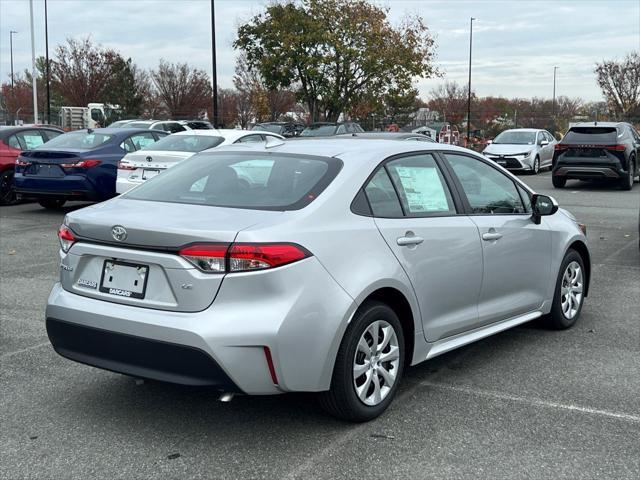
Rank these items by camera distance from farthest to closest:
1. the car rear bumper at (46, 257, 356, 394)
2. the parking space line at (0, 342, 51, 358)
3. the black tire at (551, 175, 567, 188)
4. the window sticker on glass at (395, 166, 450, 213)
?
the black tire at (551, 175, 567, 188) → the parking space line at (0, 342, 51, 358) → the window sticker on glass at (395, 166, 450, 213) → the car rear bumper at (46, 257, 356, 394)

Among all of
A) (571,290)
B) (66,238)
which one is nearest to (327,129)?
(571,290)

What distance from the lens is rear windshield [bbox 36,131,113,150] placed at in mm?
13293

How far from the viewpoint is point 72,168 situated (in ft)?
41.9

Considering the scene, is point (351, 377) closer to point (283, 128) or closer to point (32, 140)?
point (32, 140)

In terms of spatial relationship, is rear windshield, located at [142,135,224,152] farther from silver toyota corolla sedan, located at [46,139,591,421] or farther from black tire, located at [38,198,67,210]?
silver toyota corolla sedan, located at [46,139,591,421]

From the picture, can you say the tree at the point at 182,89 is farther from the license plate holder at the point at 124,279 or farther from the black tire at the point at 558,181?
the license plate holder at the point at 124,279

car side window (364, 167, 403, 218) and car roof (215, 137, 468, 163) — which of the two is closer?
car side window (364, 167, 403, 218)

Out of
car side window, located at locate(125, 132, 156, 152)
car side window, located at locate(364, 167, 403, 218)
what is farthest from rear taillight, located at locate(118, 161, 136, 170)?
car side window, located at locate(364, 167, 403, 218)

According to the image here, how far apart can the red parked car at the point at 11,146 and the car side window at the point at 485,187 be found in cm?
1142

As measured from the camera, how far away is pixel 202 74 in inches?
2420

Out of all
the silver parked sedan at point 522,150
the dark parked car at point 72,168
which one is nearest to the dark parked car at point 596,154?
the silver parked sedan at point 522,150

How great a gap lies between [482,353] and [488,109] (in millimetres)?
65966

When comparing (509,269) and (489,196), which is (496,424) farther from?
(489,196)

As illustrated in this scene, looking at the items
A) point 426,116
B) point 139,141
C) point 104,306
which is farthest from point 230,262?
point 426,116
